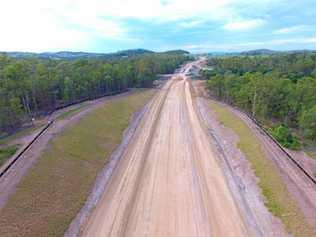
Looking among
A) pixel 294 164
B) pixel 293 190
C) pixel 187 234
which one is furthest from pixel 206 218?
pixel 294 164

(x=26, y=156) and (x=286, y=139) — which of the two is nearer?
(x=26, y=156)

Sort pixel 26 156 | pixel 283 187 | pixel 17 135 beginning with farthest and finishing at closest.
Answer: pixel 17 135
pixel 26 156
pixel 283 187

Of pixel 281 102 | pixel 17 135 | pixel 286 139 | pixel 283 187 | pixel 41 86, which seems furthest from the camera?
pixel 41 86

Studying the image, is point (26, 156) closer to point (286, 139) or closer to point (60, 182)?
point (60, 182)

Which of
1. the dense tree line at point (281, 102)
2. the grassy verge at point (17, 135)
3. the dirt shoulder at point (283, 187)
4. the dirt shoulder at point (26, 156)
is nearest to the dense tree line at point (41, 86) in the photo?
the grassy verge at point (17, 135)

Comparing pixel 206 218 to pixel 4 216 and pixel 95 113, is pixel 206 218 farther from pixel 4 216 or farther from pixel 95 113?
pixel 95 113

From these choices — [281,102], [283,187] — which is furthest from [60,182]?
[281,102]

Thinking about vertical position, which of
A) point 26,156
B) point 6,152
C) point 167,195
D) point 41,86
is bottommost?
point 167,195

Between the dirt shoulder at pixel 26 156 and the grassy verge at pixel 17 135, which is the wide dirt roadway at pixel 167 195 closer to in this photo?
the dirt shoulder at pixel 26 156
